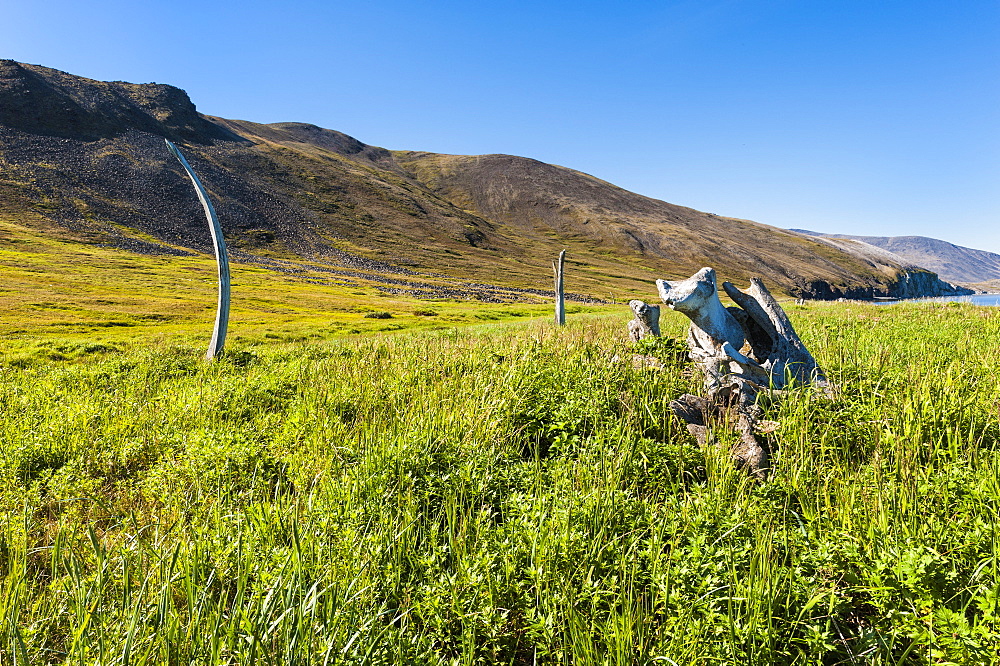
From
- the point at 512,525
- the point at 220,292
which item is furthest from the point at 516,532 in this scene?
the point at 220,292

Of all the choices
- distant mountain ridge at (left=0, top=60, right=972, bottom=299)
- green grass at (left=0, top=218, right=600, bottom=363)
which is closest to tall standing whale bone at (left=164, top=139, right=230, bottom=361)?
green grass at (left=0, top=218, right=600, bottom=363)

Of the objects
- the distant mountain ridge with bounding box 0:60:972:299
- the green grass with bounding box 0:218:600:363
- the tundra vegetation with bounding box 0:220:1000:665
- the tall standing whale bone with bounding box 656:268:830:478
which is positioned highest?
the distant mountain ridge with bounding box 0:60:972:299

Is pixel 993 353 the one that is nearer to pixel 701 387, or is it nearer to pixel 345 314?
pixel 701 387

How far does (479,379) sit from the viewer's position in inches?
285

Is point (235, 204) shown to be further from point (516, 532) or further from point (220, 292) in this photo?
point (516, 532)

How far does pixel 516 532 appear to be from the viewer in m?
3.36

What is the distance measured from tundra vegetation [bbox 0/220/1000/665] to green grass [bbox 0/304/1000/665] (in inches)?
0.9

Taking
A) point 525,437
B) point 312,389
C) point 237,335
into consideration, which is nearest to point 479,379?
point 525,437

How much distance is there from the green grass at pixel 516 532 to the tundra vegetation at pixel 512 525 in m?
0.02

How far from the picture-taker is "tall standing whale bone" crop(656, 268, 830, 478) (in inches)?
228

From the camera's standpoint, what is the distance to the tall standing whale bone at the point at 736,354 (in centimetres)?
578

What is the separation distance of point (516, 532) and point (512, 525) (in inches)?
5.3

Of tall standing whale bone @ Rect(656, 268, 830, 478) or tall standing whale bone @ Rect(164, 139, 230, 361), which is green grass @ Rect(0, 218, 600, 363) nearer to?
tall standing whale bone @ Rect(164, 139, 230, 361)

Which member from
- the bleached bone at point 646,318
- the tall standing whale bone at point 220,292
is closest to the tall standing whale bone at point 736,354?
the bleached bone at point 646,318
